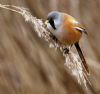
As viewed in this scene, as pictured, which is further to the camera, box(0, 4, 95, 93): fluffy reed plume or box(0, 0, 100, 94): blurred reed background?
box(0, 0, 100, 94): blurred reed background

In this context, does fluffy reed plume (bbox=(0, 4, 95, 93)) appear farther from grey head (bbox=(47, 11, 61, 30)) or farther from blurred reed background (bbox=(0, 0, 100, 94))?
blurred reed background (bbox=(0, 0, 100, 94))

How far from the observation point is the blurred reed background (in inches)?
59.9

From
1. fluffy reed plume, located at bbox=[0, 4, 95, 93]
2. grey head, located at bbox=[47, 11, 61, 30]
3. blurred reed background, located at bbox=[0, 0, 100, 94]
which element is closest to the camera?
fluffy reed plume, located at bbox=[0, 4, 95, 93]

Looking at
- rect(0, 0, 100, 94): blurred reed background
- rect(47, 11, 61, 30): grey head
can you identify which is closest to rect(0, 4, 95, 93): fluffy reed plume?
rect(47, 11, 61, 30): grey head

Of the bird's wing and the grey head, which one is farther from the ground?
the grey head

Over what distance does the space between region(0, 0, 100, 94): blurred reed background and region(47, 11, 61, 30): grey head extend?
0.20m

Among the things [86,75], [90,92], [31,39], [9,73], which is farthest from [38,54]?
[86,75]

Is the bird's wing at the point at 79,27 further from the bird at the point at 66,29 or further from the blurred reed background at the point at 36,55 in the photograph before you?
the blurred reed background at the point at 36,55

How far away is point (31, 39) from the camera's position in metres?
1.64

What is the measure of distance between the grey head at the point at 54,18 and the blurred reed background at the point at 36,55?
0.20 metres

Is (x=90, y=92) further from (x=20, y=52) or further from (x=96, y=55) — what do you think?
(x=20, y=52)

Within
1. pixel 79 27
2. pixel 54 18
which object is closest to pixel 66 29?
pixel 79 27

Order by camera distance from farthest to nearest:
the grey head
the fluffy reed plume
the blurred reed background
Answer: the blurred reed background
the grey head
the fluffy reed plume

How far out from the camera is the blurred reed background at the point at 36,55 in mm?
1521
